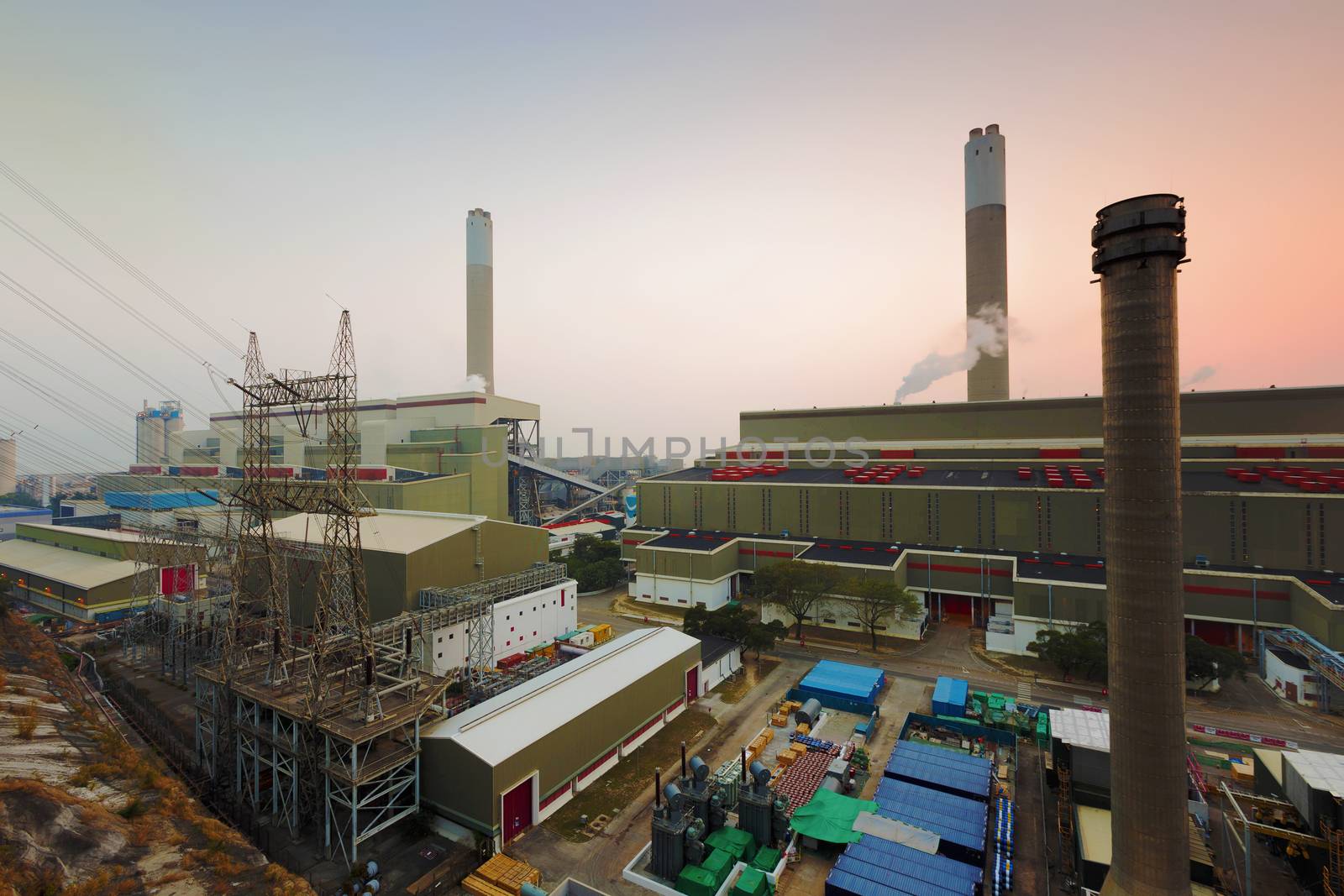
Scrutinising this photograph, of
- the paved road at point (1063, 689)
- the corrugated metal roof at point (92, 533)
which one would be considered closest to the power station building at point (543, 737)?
the paved road at point (1063, 689)

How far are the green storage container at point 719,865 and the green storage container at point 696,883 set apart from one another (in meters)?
0.08

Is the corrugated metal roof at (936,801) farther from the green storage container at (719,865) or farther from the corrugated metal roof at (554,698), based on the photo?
the corrugated metal roof at (554,698)

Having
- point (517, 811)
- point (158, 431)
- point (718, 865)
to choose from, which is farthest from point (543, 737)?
point (158, 431)

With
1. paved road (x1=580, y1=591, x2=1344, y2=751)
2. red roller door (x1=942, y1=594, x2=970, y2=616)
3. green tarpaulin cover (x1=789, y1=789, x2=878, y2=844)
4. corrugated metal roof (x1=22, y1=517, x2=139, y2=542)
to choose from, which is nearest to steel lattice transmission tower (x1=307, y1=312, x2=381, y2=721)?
green tarpaulin cover (x1=789, y1=789, x2=878, y2=844)

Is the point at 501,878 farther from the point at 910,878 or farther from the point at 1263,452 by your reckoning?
the point at 1263,452

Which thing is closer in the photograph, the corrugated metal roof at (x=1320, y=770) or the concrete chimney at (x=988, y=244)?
the corrugated metal roof at (x=1320, y=770)

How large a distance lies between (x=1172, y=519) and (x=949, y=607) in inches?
1292

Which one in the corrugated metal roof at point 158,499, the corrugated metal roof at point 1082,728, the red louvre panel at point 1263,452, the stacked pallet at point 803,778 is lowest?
the stacked pallet at point 803,778

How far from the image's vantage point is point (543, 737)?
821 inches

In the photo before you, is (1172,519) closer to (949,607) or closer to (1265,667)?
(1265,667)

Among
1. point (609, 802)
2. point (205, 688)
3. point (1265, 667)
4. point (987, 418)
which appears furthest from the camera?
point (987, 418)

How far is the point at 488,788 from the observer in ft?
61.8

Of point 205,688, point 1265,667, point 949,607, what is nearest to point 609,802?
point 205,688

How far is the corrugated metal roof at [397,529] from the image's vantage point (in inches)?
1277
